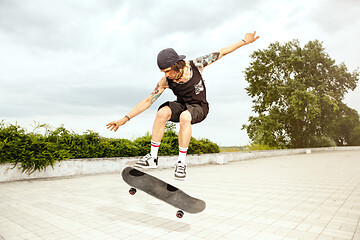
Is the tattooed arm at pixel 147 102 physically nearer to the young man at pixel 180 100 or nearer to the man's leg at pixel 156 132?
the young man at pixel 180 100

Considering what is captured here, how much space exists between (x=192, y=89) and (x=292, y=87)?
2917 cm

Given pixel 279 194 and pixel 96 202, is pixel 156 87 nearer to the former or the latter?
pixel 96 202

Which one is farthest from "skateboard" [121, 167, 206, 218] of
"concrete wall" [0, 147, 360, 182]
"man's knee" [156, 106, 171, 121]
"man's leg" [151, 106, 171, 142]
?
"concrete wall" [0, 147, 360, 182]

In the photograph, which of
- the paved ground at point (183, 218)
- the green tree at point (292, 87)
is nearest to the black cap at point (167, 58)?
the paved ground at point (183, 218)

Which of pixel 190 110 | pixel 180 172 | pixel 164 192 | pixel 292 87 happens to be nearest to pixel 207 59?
pixel 190 110

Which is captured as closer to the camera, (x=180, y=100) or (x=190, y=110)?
(x=190, y=110)

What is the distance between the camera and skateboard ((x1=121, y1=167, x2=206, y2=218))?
11.3 ft

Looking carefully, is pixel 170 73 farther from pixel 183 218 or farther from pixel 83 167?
pixel 83 167

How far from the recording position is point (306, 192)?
7.27 metres

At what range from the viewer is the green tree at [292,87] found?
29703 mm

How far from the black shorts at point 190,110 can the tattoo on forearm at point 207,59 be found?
57 centimetres

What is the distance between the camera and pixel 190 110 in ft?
10.4

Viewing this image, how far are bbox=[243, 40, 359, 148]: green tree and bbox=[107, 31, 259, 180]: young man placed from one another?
26832mm

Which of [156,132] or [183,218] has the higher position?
[156,132]
